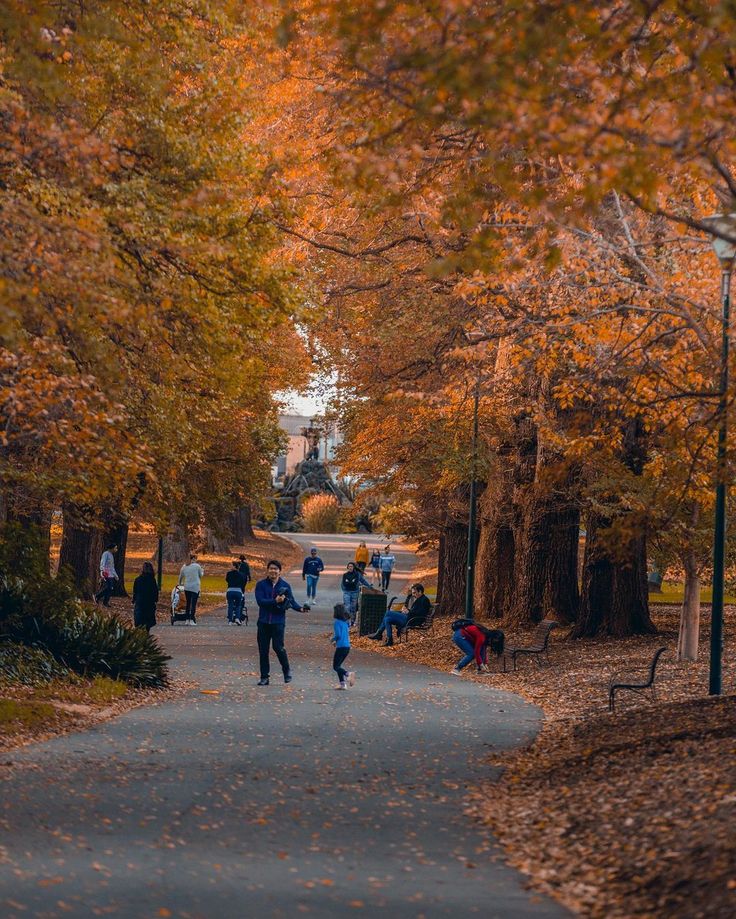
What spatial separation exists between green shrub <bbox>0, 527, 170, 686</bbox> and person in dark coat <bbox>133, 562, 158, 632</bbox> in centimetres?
674

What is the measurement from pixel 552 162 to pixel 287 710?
23.1ft

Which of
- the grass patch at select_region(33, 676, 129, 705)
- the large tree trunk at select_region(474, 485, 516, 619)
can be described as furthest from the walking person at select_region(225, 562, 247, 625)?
the grass patch at select_region(33, 676, 129, 705)

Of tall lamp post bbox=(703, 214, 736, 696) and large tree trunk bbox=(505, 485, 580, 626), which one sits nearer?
tall lamp post bbox=(703, 214, 736, 696)

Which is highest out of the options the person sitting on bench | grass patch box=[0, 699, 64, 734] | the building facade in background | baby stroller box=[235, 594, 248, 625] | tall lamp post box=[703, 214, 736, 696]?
the building facade in background

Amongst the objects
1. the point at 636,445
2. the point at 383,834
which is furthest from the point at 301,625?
the point at 383,834

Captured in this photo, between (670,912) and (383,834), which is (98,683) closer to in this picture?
(383,834)

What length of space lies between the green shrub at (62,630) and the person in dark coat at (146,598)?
6.74m

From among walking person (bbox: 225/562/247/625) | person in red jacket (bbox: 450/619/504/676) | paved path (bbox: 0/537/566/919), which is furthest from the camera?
walking person (bbox: 225/562/247/625)

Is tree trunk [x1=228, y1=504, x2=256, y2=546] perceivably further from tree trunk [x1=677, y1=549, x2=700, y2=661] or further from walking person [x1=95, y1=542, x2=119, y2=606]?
tree trunk [x1=677, y1=549, x2=700, y2=661]

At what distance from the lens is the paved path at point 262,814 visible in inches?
296

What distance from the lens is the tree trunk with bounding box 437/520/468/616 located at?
3728 cm

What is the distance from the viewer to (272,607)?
1955cm

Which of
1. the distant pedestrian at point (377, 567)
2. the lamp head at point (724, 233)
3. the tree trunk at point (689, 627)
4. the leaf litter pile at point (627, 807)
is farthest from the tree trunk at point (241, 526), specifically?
the lamp head at point (724, 233)

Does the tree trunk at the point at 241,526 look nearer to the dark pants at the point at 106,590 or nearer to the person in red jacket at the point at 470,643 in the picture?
the dark pants at the point at 106,590
